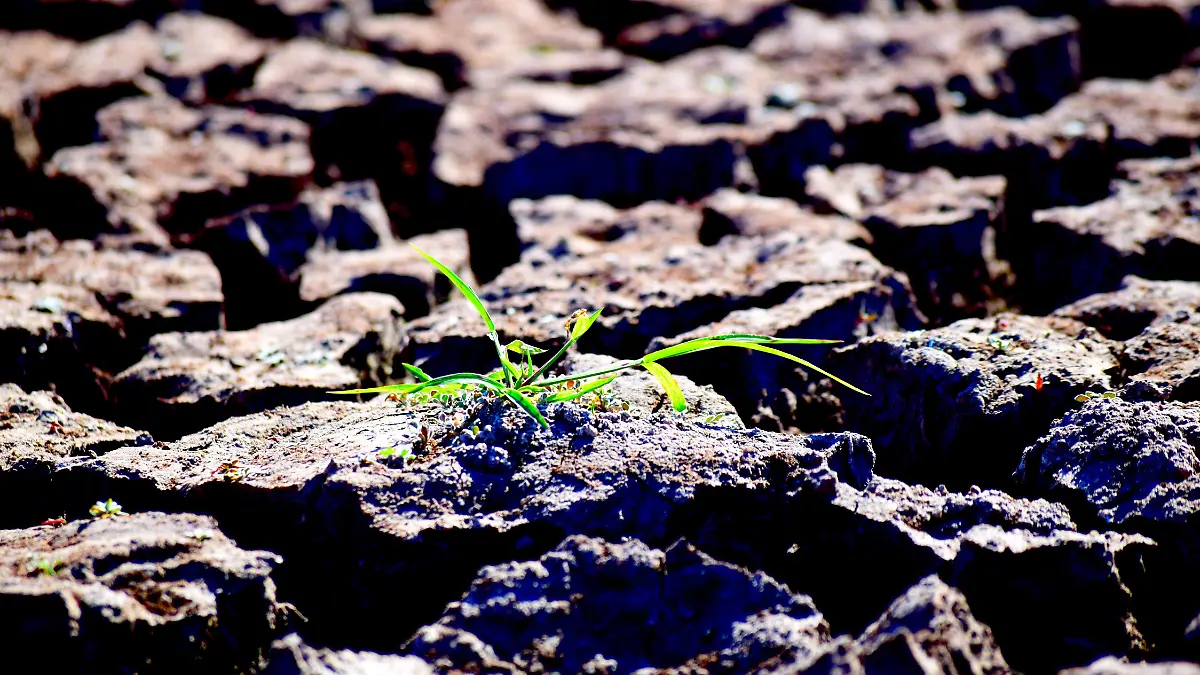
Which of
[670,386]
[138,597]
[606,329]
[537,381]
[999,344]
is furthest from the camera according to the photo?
[606,329]

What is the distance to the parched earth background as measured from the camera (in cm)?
131

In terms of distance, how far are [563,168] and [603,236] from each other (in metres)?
0.40

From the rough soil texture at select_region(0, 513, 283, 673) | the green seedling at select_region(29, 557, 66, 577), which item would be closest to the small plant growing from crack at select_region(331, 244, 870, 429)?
the rough soil texture at select_region(0, 513, 283, 673)

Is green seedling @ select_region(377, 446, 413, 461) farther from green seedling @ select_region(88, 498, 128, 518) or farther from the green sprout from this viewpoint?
the green sprout

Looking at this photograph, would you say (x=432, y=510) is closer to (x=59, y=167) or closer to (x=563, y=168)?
(x=563, y=168)

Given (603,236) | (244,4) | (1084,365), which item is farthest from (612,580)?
(244,4)

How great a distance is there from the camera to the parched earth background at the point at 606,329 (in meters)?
1.31

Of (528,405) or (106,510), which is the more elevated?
(528,405)

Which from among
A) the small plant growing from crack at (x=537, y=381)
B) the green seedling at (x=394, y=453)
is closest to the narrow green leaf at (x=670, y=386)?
the small plant growing from crack at (x=537, y=381)

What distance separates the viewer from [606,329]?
2.04m

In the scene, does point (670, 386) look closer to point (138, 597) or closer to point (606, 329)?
point (606, 329)

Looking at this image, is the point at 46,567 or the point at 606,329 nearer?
the point at 46,567

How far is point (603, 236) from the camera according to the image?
2512 mm

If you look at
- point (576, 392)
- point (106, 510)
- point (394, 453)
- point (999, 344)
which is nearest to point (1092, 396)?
point (999, 344)
